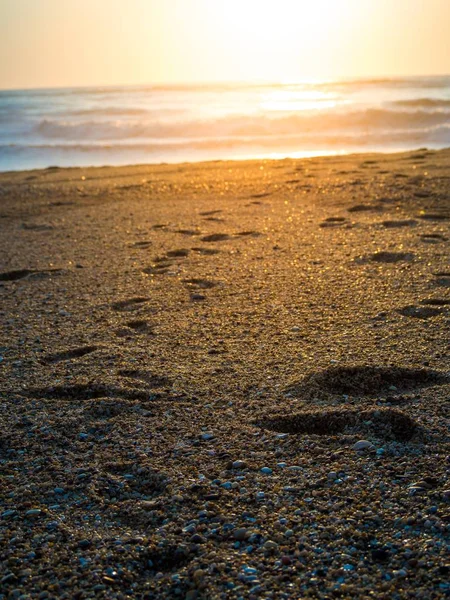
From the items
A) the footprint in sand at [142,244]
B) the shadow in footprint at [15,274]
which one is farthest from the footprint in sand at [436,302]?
the shadow in footprint at [15,274]

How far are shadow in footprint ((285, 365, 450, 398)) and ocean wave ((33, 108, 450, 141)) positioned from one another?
1541 centimetres

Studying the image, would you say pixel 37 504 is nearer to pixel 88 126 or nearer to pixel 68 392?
pixel 68 392

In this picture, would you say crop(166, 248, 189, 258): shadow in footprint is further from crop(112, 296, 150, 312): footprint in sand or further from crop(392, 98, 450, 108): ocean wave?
crop(392, 98, 450, 108): ocean wave

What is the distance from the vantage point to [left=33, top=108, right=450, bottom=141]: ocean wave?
18.5 m

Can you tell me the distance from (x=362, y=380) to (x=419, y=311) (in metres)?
0.88

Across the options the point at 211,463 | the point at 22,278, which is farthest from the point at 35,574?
the point at 22,278

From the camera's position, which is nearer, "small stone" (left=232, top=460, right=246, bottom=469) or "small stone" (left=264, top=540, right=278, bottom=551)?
"small stone" (left=264, top=540, right=278, bottom=551)

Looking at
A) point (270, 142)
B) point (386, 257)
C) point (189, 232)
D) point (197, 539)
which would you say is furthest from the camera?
point (270, 142)

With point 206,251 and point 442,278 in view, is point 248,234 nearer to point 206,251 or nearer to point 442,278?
point 206,251

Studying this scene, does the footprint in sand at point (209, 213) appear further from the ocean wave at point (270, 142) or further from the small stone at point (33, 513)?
the ocean wave at point (270, 142)

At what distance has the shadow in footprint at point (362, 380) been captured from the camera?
2.84 m

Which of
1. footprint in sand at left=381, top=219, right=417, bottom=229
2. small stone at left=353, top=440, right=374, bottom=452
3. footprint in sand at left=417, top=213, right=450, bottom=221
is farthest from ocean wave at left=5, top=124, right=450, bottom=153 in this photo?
small stone at left=353, top=440, right=374, bottom=452

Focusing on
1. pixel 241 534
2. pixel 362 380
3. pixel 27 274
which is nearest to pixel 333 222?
pixel 27 274

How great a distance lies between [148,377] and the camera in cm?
304
